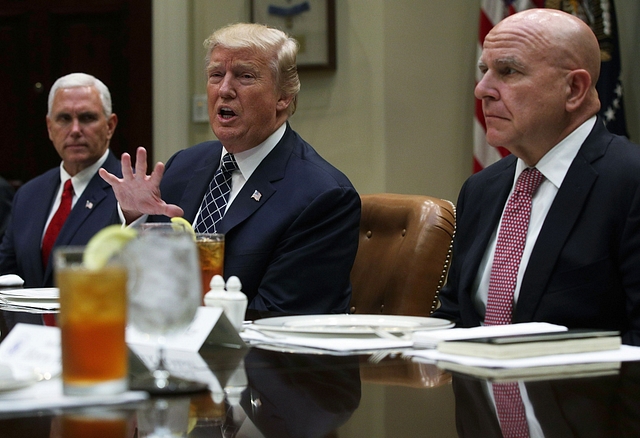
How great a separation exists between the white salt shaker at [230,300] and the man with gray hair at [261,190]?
2.48 feet

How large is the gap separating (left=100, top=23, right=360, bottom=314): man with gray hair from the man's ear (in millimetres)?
630

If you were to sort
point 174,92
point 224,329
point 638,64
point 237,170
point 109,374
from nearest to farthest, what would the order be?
point 109,374, point 224,329, point 237,170, point 638,64, point 174,92

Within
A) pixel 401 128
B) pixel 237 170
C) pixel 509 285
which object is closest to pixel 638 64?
pixel 401 128

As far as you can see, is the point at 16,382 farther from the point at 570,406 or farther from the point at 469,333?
the point at 469,333

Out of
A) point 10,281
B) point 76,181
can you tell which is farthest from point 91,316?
point 76,181

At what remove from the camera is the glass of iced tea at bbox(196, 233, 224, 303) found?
1.42m

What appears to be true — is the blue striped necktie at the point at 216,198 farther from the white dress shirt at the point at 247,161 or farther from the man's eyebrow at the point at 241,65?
the man's eyebrow at the point at 241,65

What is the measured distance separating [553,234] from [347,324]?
0.60m

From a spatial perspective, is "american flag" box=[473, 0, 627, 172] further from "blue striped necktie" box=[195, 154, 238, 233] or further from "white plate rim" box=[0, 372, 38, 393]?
"white plate rim" box=[0, 372, 38, 393]

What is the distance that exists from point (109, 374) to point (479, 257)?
1.25 m

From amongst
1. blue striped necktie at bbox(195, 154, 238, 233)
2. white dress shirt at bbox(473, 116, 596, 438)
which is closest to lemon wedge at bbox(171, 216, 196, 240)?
white dress shirt at bbox(473, 116, 596, 438)

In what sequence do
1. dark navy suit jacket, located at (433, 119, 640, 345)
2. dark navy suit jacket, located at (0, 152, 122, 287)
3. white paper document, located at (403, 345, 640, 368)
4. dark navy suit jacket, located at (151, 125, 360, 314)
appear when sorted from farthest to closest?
dark navy suit jacket, located at (0, 152, 122, 287), dark navy suit jacket, located at (151, 125, 360, 314), dark navy suit jacket, located at (433, 119, 640, 345), white paper document, located at (403, 345, 640, 368)

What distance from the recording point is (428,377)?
1047mm

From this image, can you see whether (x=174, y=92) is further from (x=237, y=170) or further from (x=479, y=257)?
(x=479, y=257)
